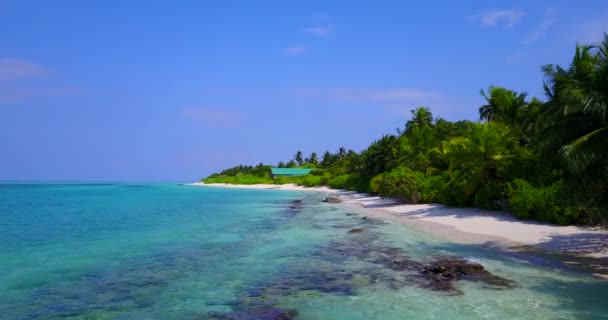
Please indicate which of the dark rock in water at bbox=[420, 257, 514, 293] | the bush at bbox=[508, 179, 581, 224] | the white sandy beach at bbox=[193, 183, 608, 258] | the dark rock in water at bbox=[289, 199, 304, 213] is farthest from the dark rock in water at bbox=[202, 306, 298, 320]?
the dark rock in water at bbox=[289, 199, 304, 213]

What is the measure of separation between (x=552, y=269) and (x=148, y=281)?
1023cm

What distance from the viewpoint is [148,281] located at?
11211 mm

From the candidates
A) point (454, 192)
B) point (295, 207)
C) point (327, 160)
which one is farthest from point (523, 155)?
point (327, 160)

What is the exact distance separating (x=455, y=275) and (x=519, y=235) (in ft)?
24.1

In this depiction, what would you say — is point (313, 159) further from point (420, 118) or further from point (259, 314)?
point (259, 314)

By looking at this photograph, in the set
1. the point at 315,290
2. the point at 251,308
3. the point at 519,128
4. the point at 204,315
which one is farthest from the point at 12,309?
the point at 519,128

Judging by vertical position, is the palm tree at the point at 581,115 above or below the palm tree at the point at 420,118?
below

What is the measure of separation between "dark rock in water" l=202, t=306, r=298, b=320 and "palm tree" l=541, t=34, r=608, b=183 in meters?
6.99

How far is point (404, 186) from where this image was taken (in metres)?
34.8

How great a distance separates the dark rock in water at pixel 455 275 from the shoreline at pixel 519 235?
245 centimetres

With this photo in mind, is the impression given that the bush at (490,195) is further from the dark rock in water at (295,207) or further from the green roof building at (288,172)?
the green roof building at (288,172)

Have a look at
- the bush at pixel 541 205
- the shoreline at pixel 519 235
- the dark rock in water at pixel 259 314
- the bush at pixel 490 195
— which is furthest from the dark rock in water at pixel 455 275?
the bush at pixel 490 195

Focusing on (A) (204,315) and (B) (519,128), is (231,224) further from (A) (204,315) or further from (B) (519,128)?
(B) (519,128)

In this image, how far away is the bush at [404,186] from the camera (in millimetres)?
33312
